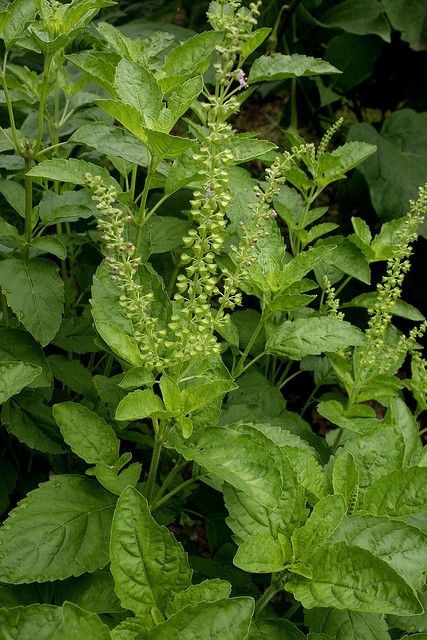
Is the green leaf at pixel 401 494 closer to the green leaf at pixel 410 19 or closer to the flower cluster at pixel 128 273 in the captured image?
the flower cluster at pixel 128 273

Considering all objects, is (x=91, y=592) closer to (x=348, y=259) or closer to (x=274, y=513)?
(x=274, y=513)

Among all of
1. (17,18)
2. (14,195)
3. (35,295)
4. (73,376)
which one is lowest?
(73,376)

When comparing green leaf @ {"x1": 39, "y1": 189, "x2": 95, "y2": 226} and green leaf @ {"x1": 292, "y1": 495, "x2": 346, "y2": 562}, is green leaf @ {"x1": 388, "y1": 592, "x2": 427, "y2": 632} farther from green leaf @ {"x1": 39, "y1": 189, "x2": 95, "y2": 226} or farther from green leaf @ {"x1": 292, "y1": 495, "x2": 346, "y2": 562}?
green leaf @ {"x1": 39, "y1": 189, "x2": 95, "y2": 226}

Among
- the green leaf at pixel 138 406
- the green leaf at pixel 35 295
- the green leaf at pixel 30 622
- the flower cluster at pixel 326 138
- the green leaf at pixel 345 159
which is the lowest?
the green leaf at pixel 30 622

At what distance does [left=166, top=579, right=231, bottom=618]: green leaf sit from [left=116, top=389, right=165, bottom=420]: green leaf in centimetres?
26

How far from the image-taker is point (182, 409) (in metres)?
1.16

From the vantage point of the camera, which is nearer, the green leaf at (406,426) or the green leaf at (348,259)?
the green leaf at (406,426)

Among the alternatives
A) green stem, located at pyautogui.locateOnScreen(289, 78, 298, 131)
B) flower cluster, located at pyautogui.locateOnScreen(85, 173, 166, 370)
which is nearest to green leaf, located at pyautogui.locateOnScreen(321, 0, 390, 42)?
green stem, located at pyautogui.locateOnScreen(289, 78, 298, 131)

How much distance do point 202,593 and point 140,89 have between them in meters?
0.86

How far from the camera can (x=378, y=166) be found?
8.61ft

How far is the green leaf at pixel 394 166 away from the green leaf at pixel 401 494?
153 cm

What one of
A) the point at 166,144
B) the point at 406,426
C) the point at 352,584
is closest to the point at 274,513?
the point at 352,584

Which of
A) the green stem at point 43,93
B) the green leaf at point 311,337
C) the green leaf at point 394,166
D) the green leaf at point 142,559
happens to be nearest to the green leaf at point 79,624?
the green leaf at point 142,559

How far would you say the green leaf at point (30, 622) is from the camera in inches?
37.8
